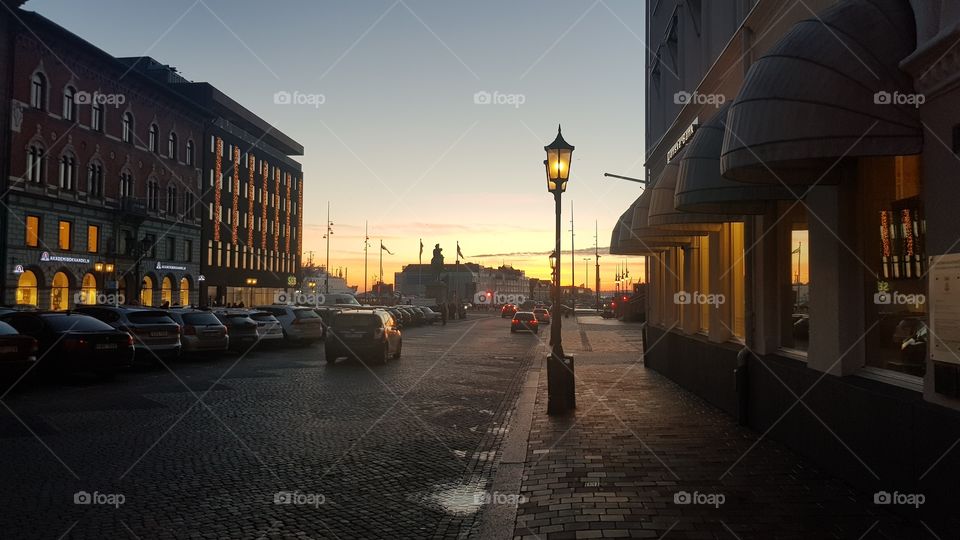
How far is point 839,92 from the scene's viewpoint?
5.57 m

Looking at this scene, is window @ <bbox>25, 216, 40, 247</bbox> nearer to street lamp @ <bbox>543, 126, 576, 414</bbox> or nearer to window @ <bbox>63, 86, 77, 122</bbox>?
window @ <bbox>63, 86, 77, 122</bbox>

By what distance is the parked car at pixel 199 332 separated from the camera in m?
19.2

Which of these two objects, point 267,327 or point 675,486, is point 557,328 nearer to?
point 675,486

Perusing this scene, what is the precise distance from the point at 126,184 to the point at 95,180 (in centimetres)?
308

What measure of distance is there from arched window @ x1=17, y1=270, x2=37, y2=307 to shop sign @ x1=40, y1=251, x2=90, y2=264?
989 mm

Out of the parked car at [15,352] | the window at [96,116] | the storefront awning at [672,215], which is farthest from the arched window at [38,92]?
the storefront awning at [672,215]

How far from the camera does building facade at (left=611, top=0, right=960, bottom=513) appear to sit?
17.4ft

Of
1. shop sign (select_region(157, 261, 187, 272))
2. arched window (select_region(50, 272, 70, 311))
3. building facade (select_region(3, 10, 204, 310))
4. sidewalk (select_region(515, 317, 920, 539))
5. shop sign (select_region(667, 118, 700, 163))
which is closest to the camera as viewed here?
sidewalk (select_region(515, 317, 920, 539))

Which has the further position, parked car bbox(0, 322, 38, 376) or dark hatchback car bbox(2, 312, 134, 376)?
dark hatchback car bbox(2, 312, 134, 376)

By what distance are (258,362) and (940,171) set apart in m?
17.8

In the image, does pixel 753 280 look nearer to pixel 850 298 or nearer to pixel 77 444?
pixel 850 298

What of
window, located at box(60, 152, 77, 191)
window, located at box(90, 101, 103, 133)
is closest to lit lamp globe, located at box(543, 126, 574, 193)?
window, located at box(60, 152, 77, 191)

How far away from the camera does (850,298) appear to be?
284 inches

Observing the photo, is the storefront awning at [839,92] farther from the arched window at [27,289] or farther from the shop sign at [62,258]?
the shop sign at [62,258]
